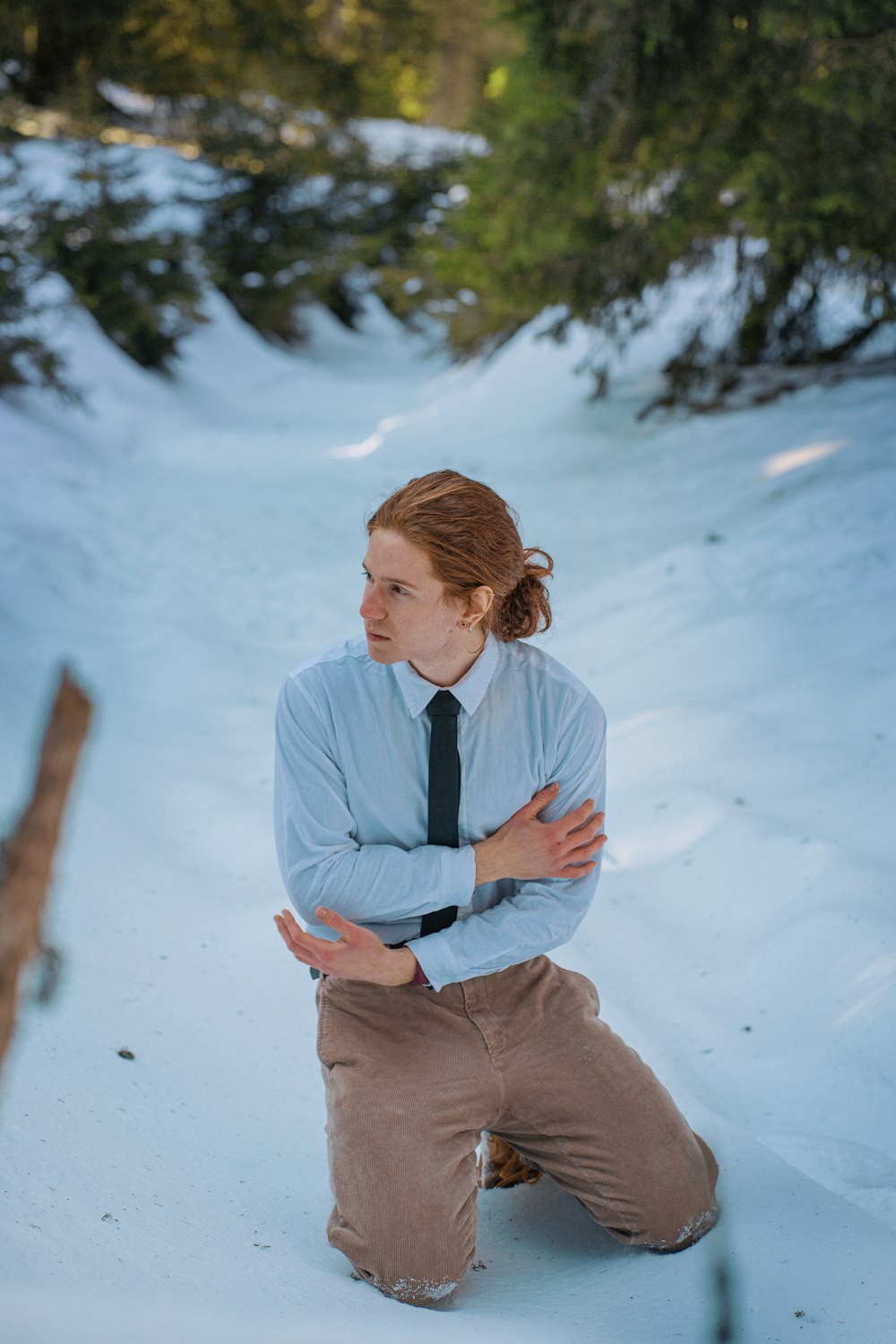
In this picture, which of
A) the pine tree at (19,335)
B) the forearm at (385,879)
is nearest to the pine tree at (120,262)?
the pine tree at (19,335)

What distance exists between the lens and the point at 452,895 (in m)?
1.97

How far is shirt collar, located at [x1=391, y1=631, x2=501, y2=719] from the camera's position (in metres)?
2.02

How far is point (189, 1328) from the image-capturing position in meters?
1.52

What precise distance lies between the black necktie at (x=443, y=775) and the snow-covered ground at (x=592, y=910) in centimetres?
67

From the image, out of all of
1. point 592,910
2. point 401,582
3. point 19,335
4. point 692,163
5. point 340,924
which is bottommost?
point 19,335

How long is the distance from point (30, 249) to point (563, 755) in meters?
8.04

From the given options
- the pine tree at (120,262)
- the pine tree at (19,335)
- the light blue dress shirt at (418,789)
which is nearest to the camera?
the light blue dress shirt at (418,789)

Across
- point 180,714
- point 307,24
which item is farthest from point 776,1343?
point 307,24

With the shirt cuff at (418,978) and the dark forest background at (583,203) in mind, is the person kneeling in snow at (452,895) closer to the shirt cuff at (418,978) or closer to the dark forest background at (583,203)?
the shirt cuff at (418,978)

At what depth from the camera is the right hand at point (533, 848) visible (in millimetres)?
1999

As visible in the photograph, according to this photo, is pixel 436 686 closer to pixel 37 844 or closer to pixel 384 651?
pixel 384 651

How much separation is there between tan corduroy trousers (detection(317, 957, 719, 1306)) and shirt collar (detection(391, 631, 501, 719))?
1.62 ft

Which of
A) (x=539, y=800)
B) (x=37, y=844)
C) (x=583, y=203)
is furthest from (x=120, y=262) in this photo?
(x=37, y=844)

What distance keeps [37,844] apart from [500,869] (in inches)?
43.5
